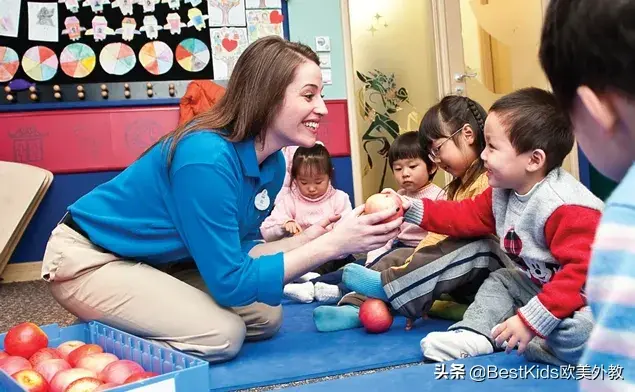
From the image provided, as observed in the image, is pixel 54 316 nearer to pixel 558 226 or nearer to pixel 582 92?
pixel 558 226

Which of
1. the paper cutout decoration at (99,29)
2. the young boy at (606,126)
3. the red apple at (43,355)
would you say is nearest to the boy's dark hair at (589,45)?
the young boy at (606,126)

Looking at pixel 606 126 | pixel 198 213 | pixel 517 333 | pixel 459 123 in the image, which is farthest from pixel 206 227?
pixel 606 126

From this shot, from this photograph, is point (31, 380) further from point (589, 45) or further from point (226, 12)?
point (226, 12)

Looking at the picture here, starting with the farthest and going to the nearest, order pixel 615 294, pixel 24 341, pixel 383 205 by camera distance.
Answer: pixel 383 205, pixel 24 341, pixel 615 294

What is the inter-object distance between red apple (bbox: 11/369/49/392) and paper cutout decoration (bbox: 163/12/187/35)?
2.41m

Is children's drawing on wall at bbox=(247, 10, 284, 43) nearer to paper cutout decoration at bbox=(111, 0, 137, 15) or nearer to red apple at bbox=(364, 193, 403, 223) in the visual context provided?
paper cutout decoration at bbox=(111, 0, 137, 15)

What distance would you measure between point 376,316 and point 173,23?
2.19m

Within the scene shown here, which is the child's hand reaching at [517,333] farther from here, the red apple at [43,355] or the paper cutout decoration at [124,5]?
the paper cutout decoration at [124,5]

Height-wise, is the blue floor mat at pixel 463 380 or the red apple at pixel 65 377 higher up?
the red apple at pixel 65 377

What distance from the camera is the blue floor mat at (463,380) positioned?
105 cm

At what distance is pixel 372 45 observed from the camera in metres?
3.47

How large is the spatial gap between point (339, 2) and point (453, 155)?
6.21 ft

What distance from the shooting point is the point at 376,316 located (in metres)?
1.50

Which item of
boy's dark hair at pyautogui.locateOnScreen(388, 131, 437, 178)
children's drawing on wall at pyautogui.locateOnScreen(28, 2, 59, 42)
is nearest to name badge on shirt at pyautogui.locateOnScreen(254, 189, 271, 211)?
boy's dark hair at pyautogui.locateOnScreen(388, 131, 437, 178)
